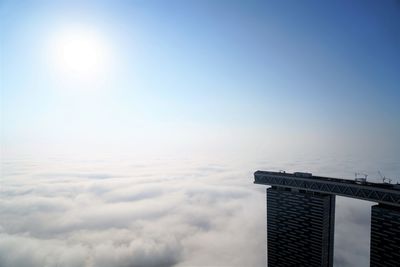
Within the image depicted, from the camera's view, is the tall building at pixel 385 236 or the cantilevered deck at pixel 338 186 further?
the cantilevered deck at pixel 338 186

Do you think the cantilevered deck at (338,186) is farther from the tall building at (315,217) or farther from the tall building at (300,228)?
the tall building at (300,228)

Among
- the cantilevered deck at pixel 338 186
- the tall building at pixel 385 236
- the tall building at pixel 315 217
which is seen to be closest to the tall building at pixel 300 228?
the tall building at pixel 315 217

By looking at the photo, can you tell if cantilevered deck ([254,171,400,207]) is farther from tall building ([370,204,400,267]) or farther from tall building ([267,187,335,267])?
tall building ([370,204,400,267])

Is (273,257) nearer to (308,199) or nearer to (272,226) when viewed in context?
(272,226)

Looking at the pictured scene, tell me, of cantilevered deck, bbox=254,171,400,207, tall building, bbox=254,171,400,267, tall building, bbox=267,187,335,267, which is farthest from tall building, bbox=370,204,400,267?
tall building, bbox=267,187,335,267

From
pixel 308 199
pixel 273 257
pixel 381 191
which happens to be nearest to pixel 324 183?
pixel 308 199

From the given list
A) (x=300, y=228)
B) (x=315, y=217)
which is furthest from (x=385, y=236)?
(x=300, y=228)
